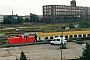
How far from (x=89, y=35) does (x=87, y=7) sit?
56.7m

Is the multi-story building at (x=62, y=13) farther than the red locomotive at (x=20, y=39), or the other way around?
the multi-story building at (x=62, y=13)

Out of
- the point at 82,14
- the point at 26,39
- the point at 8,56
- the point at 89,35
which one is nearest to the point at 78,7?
the point at 82,14

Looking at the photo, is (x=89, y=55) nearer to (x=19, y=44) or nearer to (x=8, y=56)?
(x=8, y=56)

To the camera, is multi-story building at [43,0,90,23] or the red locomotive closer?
the red locomotive

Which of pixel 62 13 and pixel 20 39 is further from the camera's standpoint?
pixel 62 13

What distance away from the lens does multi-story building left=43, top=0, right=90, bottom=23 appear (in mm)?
68875

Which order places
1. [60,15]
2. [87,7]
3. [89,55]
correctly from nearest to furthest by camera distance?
[89,55]
[60,15]
[87,7]

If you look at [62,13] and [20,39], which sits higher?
[62,13]

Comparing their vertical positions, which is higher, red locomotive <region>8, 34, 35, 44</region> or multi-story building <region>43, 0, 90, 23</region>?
multi-story building <region>43, 0, 90, 23</region>

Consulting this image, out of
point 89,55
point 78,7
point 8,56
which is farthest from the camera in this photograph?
point 78,7

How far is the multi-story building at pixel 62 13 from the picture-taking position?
68.9 m

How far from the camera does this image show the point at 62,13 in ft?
229

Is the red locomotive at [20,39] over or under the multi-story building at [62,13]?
under

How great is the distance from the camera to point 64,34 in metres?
23.9
